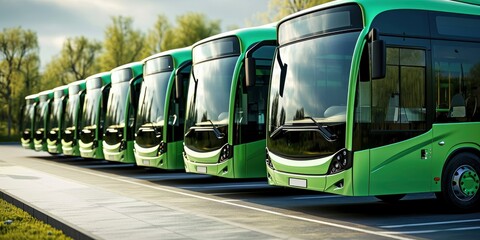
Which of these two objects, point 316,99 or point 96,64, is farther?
point 96,64

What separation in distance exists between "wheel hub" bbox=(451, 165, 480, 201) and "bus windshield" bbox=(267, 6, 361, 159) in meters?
2.34

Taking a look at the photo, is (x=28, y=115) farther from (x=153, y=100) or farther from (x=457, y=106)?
(x=457, y=106)

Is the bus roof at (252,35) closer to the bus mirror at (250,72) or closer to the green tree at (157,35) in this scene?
the bus mirror at (250,72)

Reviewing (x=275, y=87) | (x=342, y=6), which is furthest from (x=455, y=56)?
(x=275, y=87)

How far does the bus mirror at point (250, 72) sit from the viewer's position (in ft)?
48.8

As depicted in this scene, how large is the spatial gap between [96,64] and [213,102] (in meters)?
77.6

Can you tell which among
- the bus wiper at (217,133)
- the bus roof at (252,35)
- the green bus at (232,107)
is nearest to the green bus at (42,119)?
the green bus at (232,107)

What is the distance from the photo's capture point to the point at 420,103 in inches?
496

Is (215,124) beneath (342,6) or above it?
beneath

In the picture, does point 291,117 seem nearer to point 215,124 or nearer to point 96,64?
point 215,124

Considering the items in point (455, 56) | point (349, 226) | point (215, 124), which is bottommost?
point (349, 226)

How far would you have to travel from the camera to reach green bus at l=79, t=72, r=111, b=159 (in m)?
27.5

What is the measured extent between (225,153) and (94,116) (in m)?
13.0

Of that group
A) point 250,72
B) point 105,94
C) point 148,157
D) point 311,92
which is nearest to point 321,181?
point 311,92
